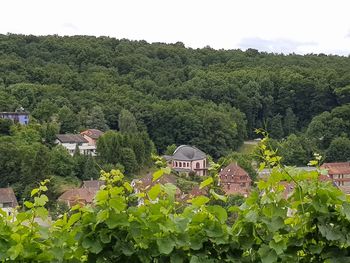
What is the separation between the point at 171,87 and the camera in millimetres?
64500

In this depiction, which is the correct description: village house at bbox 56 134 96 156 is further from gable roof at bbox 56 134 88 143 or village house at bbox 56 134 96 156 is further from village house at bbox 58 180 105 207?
village house at bbox 58 180 105 207

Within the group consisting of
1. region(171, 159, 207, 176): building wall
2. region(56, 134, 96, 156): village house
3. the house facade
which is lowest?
region(171, 159, 207, 176): building wall

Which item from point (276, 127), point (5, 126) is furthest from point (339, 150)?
point (5, 126)

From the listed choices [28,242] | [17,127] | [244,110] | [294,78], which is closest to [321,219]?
[28,242]

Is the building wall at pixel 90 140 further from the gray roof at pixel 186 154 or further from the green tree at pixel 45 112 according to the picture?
the gray roof at pixel 186 154

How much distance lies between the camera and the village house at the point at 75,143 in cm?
4262

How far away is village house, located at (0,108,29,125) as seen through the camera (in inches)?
1780

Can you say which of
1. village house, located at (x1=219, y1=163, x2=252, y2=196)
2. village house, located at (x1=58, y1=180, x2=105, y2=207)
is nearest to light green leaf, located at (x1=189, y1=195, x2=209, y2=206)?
village house, located at (x1=219, y1=163, x2=252, y2=196)

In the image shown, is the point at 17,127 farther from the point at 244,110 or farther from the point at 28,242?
the point at 28,242

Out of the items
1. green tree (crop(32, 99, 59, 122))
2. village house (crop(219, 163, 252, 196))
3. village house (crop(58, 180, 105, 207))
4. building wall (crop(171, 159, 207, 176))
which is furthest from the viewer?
green tree (crop(32, 99, 59, 122))

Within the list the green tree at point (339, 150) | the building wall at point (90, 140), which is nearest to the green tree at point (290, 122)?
the green tree at point (339, 150)

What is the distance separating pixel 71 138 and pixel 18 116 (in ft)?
17.5

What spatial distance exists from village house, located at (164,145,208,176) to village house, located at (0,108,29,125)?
12.2 metres

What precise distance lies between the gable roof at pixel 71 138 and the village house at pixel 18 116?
3739 mm
